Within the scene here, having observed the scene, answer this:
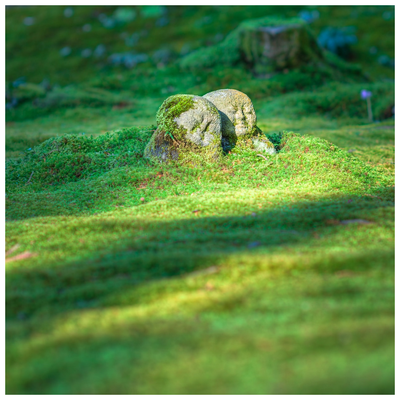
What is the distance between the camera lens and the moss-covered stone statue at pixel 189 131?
7.77 m

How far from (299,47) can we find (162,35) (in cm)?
913

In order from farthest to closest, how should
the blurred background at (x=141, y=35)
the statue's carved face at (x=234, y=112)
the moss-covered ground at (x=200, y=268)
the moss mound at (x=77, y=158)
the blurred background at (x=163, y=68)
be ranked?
the blurred background at (x=141, y=35) < the blurred background at (x=163, y=68) < the statue's carved face at (x=234, y=112) < the moss mound at (x=77, y=158) < the moss-covered ground at (x=200, y=268)

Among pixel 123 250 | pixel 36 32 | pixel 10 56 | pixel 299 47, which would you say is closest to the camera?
pixel 123 250

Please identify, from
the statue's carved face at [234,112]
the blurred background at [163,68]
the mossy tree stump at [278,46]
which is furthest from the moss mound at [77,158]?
the mossy tree stump at [278,46]

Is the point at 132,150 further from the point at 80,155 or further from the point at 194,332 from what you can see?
the point at 194,332

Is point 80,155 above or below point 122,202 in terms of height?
above

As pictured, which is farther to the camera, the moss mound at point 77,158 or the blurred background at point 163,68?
the blurred background at point 163,68

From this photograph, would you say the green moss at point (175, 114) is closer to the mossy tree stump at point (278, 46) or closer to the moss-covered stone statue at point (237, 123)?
the moss-covered stone statue at point (237, 123)

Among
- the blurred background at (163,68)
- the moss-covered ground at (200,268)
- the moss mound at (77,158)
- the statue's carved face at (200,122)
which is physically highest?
the blurred background at (163,68)

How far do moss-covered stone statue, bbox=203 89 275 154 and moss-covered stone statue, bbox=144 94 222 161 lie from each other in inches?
14.8

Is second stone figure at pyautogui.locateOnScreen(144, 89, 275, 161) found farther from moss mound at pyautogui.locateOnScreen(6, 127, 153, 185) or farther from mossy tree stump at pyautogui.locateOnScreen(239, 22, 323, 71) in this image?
mossy tree stump at pyautogui.locateOnScreen(239, 22, 323, 71)

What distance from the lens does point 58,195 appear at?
7133 millimetres

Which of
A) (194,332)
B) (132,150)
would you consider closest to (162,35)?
(132,150)
